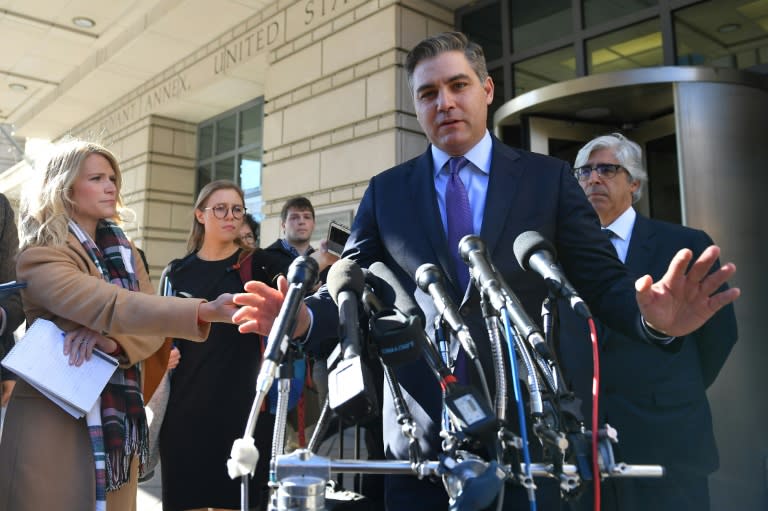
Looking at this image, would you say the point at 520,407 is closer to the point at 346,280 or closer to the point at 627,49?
the point at 346,280

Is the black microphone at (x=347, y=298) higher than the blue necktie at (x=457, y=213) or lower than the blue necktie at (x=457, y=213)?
lower

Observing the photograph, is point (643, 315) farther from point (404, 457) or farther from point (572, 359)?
point (404, 457)

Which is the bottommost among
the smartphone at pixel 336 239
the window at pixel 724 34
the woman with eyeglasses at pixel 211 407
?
the woman with eyeglasses at pixel 211 407

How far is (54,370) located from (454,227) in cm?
157

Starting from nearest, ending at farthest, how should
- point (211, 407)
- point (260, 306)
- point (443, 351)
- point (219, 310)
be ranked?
point (443, 351) < point (260, 306) < point (219, 310) < point (211, 407)

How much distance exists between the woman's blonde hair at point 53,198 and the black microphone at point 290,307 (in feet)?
5.34

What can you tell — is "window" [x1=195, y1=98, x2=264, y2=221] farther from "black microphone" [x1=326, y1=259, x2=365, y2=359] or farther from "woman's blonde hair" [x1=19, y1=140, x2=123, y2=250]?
"black microphone" [x1=326, y1=259, x2=365, y2=359]

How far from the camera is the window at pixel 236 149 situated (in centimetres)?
1000

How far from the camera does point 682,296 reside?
1336 millimetres

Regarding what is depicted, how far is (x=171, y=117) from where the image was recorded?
37.1 feet

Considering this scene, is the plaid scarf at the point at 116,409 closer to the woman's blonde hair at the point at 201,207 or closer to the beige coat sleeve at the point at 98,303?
the beige coat sleeve at the point at 98,303

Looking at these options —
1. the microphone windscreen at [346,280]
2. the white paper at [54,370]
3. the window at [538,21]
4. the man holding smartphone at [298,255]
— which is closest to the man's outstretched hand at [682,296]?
the microphone windscreen at [346,280]

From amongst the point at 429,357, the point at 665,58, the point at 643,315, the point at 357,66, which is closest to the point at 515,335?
the point at 429,357

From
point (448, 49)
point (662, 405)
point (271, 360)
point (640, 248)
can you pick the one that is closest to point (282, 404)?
point (271, 360)
